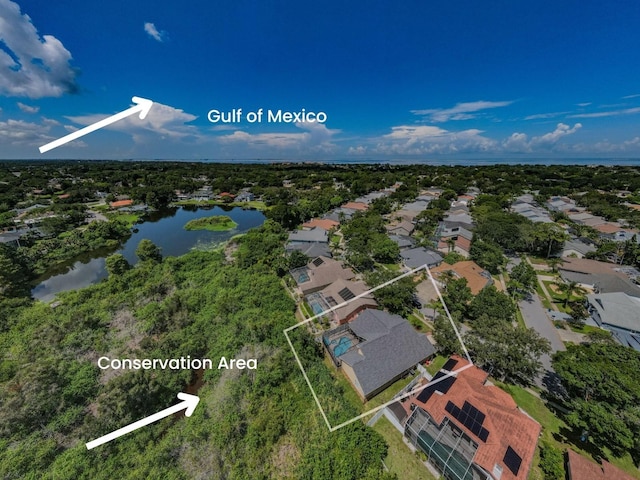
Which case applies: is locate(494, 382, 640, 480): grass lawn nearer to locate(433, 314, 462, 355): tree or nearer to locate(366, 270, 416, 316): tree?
locate(433, 314, 462, 355): tree

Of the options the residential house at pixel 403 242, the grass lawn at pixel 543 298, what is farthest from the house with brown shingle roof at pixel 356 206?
the grass lawn at pixel 543 298

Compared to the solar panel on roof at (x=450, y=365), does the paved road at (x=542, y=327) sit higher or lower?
lower

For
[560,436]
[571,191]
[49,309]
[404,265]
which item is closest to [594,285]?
[404,265]

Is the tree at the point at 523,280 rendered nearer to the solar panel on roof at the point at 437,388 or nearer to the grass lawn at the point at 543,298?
the grass lawn at the point at 543,298

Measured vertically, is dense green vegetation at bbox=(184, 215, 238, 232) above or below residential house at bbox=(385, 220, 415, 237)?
below

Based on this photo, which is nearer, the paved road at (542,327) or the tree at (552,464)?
the tree at (552,464)

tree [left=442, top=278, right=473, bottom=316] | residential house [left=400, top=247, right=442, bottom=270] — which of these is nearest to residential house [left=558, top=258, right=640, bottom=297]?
residential house [left=400, top=247, right=442, bottom=270]
